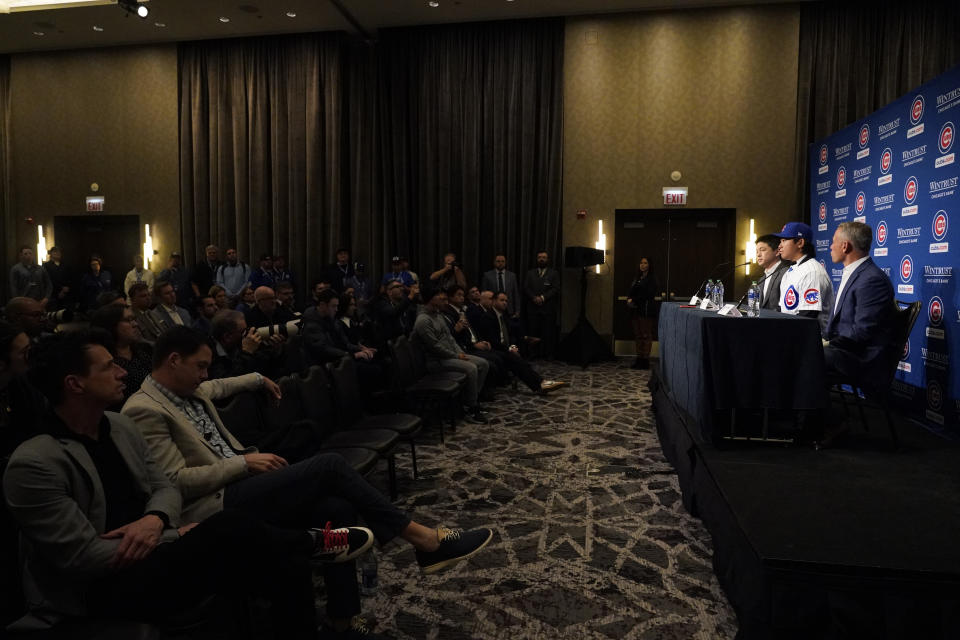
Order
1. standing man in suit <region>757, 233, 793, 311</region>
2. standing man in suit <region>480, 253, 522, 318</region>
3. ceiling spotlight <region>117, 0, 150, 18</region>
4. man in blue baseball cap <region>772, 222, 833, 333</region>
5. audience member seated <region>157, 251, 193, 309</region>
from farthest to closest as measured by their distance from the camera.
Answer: audience member seated <region>157, 251, 193, 309</region> → standing man in suit <region>480, 253, 522, 318</region> → ceiling spotlight <region>117, 0, 150, 18</region> → standing man in suit <region>757, 233, 793, 311</region> → man in blue baseball cap <region>772, 222, 833, 333</region>

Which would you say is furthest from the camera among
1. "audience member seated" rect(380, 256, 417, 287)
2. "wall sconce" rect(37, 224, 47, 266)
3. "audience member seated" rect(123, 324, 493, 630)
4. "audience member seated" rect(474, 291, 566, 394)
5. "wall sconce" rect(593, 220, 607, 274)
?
"wall sconce" rect(37, 224, 47, 266)

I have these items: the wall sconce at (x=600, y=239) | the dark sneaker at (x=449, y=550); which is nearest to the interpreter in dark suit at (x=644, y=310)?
the wall sconce at (x=600, y=239)

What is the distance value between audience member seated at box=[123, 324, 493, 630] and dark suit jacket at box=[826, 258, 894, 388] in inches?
104

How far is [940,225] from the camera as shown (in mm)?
4746

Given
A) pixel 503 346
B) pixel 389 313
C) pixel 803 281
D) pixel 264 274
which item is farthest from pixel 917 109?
pixel 264 274

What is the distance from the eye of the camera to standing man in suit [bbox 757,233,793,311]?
15.0ft

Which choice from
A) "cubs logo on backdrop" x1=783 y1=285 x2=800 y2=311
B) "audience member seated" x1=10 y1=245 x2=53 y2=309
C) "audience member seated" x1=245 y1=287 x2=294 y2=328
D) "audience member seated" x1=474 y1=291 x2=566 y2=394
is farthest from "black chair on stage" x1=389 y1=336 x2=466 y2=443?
"audience member seated" x1=10 y1=245 x2=53 y2=309

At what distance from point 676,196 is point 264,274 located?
258 inches

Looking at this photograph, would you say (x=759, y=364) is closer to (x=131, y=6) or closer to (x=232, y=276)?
(x=131, y=6)

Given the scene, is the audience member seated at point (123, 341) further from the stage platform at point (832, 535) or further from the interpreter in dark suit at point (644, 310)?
the interpreter in dark suit at point (644, 310)

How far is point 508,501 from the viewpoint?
370 centimetres

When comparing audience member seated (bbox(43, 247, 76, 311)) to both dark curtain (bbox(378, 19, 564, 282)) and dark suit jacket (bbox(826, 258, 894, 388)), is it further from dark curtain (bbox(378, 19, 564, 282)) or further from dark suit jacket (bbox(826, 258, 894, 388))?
dark suit jacket (bbox(826, 258, 894, 388))

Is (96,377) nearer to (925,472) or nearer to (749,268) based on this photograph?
(925,472)

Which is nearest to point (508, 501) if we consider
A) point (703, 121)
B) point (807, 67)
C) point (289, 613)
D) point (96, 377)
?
point (289, 613)
